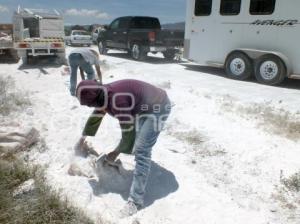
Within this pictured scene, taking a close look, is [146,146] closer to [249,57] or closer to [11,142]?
[11,142]

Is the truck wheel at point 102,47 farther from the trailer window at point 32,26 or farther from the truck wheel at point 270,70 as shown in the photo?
the truck wheel at point 270,70

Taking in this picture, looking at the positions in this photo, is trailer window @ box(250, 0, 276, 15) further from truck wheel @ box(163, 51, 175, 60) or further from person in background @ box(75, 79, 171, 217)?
person in background @ box(75, 79, 171, 217)

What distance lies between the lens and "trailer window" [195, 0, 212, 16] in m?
12.6

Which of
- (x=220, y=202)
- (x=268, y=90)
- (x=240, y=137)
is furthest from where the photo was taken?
(x=268, y=90)

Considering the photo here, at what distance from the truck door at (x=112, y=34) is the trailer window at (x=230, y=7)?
7342 millimetres

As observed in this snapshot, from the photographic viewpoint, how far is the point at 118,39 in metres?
18.3

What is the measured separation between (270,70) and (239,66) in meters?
1.13

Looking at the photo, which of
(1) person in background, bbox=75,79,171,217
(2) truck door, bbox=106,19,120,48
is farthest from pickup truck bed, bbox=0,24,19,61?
(1) person in background, bbox=75,79,171,217

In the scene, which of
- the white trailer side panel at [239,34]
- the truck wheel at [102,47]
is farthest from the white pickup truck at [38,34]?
the white trailer side panel at [239,34]

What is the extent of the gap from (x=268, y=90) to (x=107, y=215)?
733cm

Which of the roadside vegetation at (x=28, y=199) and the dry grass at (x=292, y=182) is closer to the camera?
the roadside vegetation at (x=28, y=199)

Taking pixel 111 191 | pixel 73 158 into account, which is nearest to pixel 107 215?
pixel 111 191

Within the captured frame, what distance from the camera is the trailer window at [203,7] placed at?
12648 millimetres

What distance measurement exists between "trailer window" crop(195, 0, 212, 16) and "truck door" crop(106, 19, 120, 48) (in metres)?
6.17
